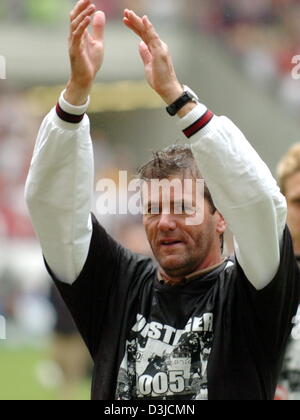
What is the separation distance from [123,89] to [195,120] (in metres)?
13.5

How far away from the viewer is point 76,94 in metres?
3.14

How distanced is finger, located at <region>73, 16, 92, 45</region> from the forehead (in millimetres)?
1744

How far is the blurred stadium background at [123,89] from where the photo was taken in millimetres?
13820

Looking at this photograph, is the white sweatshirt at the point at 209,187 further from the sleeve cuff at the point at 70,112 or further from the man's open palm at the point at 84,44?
the man's open palm at the point at 84,44

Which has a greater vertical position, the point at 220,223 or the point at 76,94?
the point at 76,94

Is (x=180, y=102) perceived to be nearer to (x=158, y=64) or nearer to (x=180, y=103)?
(x=180, y=103)

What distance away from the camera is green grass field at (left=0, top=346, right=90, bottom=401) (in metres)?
9.87

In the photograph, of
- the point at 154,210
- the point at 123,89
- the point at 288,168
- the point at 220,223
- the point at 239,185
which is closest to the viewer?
the point at 239,185

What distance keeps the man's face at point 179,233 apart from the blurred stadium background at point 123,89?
→ 31.2ft

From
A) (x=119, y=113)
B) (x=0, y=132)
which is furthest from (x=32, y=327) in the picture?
(x=119, y=113)

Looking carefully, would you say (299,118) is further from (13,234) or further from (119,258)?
(119,258)

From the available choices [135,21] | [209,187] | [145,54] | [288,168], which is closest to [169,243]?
[209,187]

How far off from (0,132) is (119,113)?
231 cm

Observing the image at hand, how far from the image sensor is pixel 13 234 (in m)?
14.5
